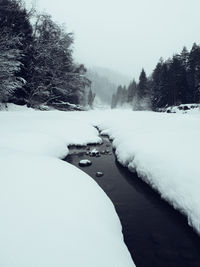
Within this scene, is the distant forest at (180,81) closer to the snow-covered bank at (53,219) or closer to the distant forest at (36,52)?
the distant forest at (36,52)

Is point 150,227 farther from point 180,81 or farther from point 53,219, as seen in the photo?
point 180,81

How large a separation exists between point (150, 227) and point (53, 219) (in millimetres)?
2649

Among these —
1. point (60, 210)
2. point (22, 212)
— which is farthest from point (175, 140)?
point (22, 212)

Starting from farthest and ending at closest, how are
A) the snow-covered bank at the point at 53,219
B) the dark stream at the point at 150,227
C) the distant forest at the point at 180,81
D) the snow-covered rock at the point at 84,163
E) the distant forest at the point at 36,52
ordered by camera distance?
the distant forest at the point at 180,81, the distant forest at the point at 36,52, the snow-covered rock at the point at 84,163, the dark stream at the point at 150,227, the snow-covered bank at the point at 53,219

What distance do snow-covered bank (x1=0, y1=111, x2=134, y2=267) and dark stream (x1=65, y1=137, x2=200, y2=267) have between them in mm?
631

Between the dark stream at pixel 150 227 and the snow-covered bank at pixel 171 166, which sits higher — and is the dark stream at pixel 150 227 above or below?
below

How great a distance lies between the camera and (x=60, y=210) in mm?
4270

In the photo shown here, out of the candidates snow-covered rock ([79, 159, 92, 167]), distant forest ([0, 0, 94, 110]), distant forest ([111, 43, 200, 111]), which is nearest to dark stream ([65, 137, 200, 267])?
snow-covered rock ([79, 159, 92, 167])

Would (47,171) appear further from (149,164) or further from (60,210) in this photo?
(149,164)

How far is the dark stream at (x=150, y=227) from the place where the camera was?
14.4ft

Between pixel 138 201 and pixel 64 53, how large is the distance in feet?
79.5

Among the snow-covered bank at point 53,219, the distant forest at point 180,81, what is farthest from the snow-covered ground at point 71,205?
the distant forest at point 180,81

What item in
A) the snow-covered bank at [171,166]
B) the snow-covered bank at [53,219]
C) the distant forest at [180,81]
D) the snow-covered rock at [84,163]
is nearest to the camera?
the snow-covered bank at [53,219]

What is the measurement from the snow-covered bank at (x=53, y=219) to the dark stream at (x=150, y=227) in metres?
0.63
